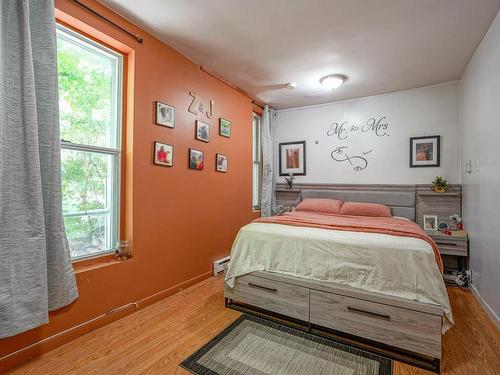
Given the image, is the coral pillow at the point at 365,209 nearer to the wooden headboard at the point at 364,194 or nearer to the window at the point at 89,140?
the wooden headboard at the point at 364,194

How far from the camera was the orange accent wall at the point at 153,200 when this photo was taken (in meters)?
1.95

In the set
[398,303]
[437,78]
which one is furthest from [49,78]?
[437,78]

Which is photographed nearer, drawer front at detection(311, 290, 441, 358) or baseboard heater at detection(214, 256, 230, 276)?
drawer front at detection(311, 290, 441, 358)

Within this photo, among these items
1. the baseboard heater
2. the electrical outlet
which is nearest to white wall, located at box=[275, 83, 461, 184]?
the electrical outlet

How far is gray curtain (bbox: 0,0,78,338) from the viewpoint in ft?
4.93

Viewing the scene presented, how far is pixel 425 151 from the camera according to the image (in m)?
3.65

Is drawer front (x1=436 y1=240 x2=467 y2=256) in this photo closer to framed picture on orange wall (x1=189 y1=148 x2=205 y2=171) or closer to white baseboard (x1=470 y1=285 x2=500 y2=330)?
white baseboard (x1=470 y1=285 x2=500 y2=330)

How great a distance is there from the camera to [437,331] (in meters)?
1.60

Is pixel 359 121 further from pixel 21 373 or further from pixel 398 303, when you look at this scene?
pixel 21 373

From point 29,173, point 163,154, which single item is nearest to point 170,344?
point 29,173

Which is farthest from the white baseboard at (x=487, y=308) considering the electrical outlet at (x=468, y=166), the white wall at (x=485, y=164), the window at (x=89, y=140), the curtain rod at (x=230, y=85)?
the curtain rod at (x=230, y=85)

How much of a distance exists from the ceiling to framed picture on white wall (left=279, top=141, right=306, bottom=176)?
133cm

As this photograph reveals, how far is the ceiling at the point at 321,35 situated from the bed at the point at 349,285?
1826 mm

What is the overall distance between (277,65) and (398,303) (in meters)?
2.70
